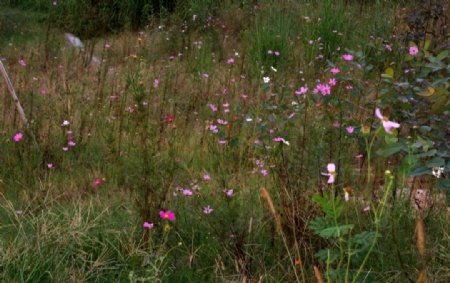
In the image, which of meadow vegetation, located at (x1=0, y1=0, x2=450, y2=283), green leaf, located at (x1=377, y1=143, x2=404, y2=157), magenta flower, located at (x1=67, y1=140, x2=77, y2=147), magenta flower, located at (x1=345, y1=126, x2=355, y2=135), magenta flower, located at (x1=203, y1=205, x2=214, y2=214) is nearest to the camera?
green leaf, located at (x1=377, y1=143, x2=404, y2=157)

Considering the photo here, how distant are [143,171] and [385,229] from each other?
43.2 inches

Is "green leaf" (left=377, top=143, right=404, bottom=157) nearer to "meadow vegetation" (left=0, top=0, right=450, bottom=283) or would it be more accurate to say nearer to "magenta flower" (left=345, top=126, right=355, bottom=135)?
"meadow vegetation" (left=0, top=0, right=450, bottom=283)

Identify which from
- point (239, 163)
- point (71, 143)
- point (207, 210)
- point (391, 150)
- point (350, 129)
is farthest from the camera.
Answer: point (71, 143)

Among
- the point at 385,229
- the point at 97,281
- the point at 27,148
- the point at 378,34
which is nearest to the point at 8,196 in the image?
the point at 27,148

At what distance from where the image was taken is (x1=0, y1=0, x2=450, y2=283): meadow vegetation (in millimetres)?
2844

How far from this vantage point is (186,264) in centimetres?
303

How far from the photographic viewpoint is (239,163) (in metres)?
4.14

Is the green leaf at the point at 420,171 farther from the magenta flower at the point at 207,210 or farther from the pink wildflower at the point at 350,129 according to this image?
the magenta flower at the point at 207,210

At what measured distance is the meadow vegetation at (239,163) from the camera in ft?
9.33

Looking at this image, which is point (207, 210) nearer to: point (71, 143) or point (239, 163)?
point (239, 163)

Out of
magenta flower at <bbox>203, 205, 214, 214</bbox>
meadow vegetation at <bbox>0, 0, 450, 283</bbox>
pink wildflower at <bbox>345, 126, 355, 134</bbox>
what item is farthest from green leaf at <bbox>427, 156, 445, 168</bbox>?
magenta flower at <bbox>203, 205, 214, 214</bbox>

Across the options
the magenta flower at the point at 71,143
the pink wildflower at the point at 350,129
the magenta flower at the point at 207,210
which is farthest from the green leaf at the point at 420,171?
the magenta flower at the point at 71,143

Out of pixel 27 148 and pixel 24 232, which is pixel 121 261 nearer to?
pixel 24 232

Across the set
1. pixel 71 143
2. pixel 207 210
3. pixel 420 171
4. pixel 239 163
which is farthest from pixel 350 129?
pixel 71 143
